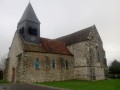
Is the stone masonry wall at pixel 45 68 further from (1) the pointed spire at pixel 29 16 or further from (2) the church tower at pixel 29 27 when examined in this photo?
(1) the pointed spire at pixel 29 16

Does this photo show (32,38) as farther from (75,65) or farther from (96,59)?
(96,59)

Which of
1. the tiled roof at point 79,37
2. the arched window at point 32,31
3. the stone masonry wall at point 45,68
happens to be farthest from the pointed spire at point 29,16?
the tiled roof at point 79,37

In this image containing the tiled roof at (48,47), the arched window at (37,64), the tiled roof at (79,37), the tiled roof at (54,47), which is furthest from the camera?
the tiled roof at (79,37)

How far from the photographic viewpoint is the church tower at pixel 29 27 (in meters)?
30.0

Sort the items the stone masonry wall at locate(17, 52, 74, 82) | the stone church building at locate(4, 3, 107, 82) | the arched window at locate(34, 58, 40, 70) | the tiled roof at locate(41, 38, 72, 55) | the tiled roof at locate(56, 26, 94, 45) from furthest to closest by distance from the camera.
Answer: the tiled roof at locate(56, 26, 94, 45)
the tiled roof at locate(41, 38, 72, 55)
the arched window at locate(34, 58, 40, 70)
the stone church building at locate(4, 3, 107, 82)
the stone masonry wall at locate(17, 52, 74, 82)

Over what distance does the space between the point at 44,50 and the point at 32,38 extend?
126 inches

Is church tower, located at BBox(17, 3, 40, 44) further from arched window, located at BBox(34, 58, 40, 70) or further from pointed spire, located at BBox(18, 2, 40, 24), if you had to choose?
arched window, located at BBox(34, 58, 40, 70)

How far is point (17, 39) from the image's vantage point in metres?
30.4

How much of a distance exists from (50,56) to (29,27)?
680 cm

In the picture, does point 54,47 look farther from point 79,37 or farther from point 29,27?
point 29,27

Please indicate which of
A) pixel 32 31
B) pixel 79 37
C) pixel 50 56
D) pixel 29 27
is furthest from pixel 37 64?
pixel 79 37

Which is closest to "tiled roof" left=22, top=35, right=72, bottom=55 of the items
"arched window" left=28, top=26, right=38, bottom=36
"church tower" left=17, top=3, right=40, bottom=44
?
"church tower" left=17, top=3, right=40, bottom=44

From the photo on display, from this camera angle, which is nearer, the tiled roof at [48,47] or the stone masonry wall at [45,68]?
the stone masonry wall at [45,68]

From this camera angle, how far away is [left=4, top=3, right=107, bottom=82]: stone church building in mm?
27955
